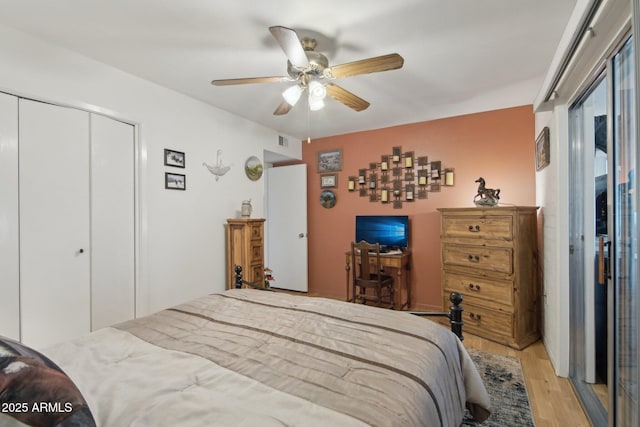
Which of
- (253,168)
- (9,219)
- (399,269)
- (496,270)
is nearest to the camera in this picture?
(9,219)

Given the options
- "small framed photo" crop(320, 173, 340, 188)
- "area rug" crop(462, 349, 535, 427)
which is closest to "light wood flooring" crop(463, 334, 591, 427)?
"area rug" crop(462, 349, 535, 427)

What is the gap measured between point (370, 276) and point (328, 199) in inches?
55.4

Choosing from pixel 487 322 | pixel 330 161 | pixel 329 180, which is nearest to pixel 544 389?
pixel 487 322

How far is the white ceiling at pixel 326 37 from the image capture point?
5.75 ft

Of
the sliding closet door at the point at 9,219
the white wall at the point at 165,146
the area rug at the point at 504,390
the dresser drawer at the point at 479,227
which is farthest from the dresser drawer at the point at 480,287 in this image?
the sliding closet door at the point at 9,219

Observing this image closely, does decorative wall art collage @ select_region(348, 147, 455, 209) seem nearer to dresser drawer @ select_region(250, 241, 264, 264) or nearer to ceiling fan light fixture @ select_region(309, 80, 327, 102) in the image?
dresser drawer @ select_region(250, 241, 264, 264)

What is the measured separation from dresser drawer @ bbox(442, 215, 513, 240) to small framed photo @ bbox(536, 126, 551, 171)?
0.57 metres

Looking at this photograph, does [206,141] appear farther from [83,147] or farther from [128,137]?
[83,147]

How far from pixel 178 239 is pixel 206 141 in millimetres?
1142

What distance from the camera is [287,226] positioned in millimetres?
4746

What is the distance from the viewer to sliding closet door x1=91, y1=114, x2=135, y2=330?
242 cm

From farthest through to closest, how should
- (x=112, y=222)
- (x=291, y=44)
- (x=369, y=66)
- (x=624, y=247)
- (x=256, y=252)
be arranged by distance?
(x=256, y=252), (x=112, y=222), (x=369, y=66), (x=291, y=44), (x=624, y=247)

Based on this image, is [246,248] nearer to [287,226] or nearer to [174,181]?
[174,181]

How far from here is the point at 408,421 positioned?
855 millimetres
